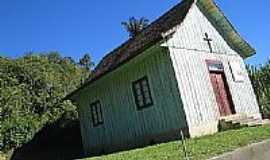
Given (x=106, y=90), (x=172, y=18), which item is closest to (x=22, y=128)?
(x=106, y=90)

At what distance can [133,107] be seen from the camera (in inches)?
709

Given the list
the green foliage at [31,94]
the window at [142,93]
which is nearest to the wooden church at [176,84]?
the window at [142,93]

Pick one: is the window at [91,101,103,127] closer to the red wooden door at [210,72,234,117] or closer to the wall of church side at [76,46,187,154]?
the wall of church side at [76,46,187,154]

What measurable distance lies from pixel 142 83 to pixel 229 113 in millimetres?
4228

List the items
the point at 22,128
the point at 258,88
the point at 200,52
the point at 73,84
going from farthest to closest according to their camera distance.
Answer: the point at 73,84 → the point at 258,88 → the point at 22,128 → the point at 200,52

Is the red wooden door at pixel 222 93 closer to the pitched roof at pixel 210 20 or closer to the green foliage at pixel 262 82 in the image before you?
the pitched roof at pixel 210 20

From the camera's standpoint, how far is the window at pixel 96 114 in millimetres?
20984

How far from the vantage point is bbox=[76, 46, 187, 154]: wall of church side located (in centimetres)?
1596

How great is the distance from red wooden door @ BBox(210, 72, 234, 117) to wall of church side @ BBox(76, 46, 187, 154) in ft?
8.53

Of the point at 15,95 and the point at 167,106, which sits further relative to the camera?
the point at 15,95

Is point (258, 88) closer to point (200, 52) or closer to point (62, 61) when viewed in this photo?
point (200, 52)

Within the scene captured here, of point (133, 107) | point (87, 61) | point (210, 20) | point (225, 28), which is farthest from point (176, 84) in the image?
point (87, 61)

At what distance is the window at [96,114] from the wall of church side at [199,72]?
6541 mm

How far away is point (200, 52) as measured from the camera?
57.1 feet
